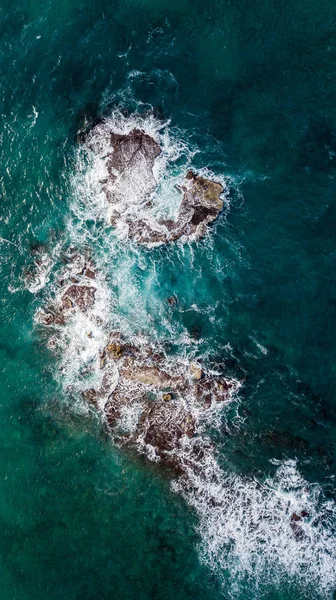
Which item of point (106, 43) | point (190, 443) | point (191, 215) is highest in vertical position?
point (106, 43)

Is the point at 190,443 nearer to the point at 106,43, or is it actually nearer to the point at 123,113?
the point at 123,113

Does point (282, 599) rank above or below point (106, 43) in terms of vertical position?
below

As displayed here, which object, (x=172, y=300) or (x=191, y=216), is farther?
(x=172, y=300)

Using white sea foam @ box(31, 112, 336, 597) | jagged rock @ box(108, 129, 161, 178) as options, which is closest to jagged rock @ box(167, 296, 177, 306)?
white sea foam @ box(31, 112, 336, 597)

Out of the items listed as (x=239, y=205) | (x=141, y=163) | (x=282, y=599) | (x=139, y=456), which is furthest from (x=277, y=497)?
(x=141, y=163)

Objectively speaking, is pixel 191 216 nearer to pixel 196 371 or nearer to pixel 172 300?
pixel 172 300

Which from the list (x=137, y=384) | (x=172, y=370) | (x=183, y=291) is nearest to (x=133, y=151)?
(x=183, y=291)

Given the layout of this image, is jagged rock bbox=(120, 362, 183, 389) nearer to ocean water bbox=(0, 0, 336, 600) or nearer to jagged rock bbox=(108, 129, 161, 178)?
ocean water bbox=(0, 0, 336, 600)
